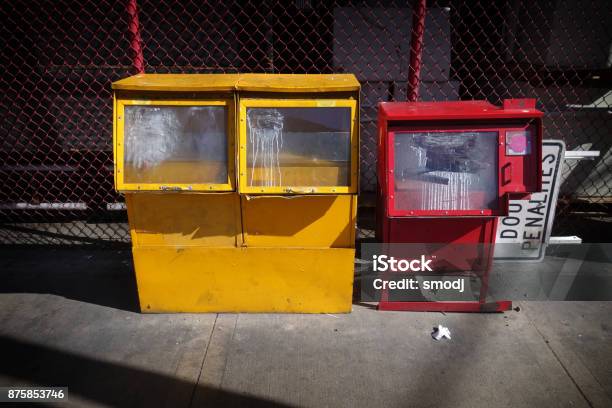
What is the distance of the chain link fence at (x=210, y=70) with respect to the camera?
15.2ft

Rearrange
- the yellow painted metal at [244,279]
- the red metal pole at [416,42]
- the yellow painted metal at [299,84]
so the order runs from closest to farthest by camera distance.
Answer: the yellow painted metal at [299,84]
the yellow painted metal at [244,279]
the red metal pole at [416,42]

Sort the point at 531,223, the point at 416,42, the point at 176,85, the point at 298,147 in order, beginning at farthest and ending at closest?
the point at 416,42 < the point at 531,223 < the point at 298,147 < the point at 176,85

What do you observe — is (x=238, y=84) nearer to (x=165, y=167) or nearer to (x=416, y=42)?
(x=165, y=167)

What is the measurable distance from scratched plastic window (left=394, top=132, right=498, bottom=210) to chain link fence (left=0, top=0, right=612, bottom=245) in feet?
5.60

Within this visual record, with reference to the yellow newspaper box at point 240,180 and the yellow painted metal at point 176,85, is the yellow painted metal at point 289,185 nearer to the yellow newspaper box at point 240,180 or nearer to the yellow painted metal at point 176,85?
the yellow newspaper box at point 240,180

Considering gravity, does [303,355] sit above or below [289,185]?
below

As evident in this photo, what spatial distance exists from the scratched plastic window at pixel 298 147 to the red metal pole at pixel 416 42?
1270 millimetres

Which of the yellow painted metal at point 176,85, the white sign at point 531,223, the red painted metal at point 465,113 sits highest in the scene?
the yellow painted metal at point 176,85

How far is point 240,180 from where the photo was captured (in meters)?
2.81

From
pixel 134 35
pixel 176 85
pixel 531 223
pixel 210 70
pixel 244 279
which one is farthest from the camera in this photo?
pixel 210 70

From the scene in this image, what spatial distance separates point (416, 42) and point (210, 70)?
234cm

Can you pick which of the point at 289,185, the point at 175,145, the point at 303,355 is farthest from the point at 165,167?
the point at 303,355

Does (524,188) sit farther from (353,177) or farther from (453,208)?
(353,177)

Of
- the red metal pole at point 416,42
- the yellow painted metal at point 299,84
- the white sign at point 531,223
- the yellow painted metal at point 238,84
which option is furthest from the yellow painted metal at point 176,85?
the white sign at point 531,223
